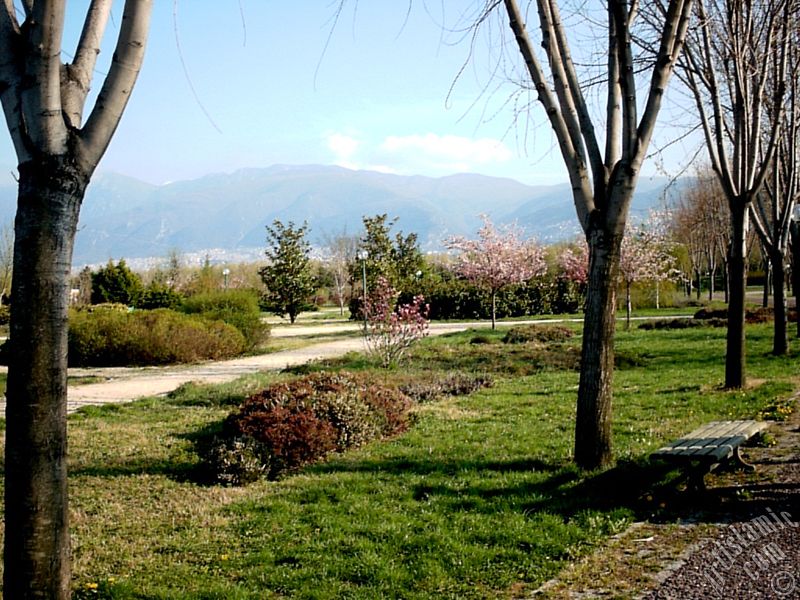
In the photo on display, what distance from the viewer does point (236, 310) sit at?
2278 centimetres

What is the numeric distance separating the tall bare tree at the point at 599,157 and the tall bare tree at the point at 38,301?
4319 millimetres

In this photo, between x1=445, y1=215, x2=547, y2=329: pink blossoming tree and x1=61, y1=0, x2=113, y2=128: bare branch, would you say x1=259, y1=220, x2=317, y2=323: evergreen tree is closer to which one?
x1=445, y1=215, x2=547, y2=329: pink blossoming tree

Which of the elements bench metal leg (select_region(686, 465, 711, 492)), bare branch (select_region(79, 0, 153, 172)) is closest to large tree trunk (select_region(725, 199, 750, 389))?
bench metal leg (select_region(686, 465, 711, 492))

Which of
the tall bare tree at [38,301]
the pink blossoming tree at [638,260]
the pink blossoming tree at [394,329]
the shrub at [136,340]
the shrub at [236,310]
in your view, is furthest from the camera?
the pink blossoming tree at [638,260]

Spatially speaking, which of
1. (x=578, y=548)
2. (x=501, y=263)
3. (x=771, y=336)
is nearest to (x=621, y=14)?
(x=578, y=548)

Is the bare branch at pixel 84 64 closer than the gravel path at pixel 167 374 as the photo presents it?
Yes

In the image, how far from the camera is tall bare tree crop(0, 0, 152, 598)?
9.76 feet

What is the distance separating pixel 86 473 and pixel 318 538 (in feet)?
10.5

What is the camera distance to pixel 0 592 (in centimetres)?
430

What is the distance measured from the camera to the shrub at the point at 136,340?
1952cm

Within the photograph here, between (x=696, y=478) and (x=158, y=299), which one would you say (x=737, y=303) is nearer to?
(x=696, y=478)

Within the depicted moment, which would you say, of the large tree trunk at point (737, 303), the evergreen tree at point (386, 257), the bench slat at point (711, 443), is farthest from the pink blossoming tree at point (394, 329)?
the evergreen tree at point (386, 257)

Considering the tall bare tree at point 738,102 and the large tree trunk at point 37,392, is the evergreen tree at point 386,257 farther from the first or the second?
the large tree trunk at point 37,392

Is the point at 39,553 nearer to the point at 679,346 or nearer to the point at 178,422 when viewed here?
the point at 178,422
